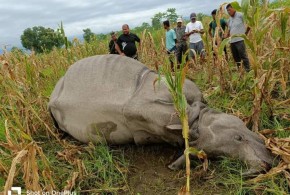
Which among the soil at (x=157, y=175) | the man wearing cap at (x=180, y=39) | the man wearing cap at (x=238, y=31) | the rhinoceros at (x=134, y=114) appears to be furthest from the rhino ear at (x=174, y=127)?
the man wearing cap at (x=180, y=39)

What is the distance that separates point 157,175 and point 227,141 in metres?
0.65

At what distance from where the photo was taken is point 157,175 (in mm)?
2809

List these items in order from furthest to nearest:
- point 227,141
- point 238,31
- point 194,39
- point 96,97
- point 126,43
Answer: point 194,39, point 126,43, point 238,31, point 96,97, point 227,141

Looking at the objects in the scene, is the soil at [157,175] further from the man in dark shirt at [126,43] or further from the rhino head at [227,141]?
the man in dark shirt at [126,43]

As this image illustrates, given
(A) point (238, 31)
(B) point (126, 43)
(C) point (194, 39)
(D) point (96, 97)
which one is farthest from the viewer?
(C) point (194, 39)

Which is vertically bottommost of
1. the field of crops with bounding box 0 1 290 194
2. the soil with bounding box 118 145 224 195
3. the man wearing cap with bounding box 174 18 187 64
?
the soil with bounding box 118 145 224 195

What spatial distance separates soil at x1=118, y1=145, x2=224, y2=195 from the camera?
2.60 meters

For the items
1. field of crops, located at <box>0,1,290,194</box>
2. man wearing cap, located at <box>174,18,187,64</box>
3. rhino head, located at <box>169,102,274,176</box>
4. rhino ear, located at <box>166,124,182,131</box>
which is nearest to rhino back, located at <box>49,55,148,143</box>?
field of crops, located at <box>0,1,290,194</box>

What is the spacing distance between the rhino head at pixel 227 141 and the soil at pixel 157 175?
0.41 feet

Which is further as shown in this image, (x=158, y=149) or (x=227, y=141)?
(x=158, y=149)

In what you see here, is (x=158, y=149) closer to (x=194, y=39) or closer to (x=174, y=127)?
(x=174, y=127)

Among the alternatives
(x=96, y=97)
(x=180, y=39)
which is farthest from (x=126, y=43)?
(x=96, y=97)

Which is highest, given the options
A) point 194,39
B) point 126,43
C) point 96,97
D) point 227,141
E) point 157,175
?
point 126,43

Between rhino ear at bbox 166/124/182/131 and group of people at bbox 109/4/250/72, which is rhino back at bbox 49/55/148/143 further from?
group of people at bbox 109/4/250/72
